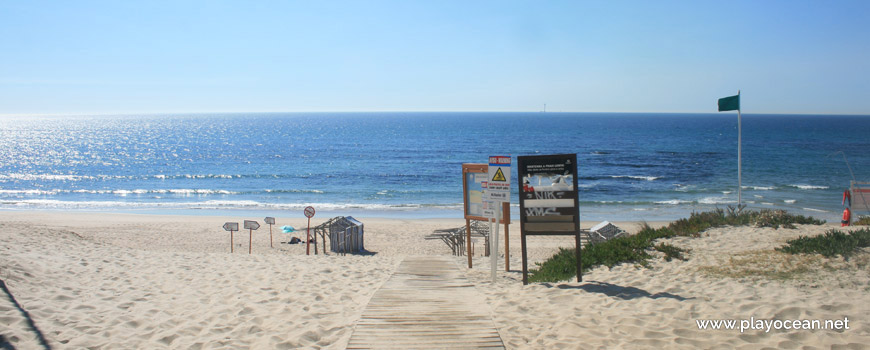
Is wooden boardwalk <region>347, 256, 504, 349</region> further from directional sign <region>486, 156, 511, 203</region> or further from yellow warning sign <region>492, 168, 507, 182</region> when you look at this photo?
yellow warning sign <region>492, 168, 507, 182</region>

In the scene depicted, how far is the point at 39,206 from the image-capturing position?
3167cm

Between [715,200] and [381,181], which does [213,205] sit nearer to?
[381,181]

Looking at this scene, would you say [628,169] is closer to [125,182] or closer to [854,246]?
[854,246]

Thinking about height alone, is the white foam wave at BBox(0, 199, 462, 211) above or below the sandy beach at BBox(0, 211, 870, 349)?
below

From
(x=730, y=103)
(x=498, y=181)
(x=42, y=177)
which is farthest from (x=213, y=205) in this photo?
(x=730, y=103)

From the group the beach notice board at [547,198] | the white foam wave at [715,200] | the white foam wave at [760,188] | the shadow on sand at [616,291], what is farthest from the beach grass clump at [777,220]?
the white foam wave at [760,188]

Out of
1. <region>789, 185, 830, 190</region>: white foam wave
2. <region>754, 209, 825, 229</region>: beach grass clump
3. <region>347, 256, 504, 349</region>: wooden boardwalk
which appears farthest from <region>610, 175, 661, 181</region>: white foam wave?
<region>347, 256, 504, 349</region>: wooden boardwalk

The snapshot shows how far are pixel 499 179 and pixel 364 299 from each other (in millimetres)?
2825

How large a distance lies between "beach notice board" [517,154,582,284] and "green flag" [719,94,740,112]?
788cm

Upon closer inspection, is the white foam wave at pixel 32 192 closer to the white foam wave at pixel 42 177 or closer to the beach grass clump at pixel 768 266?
the white foam wave at pixel 42 177

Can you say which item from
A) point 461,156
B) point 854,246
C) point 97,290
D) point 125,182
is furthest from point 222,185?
point 854,246

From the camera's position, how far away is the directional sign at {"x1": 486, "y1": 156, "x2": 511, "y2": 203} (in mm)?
7820

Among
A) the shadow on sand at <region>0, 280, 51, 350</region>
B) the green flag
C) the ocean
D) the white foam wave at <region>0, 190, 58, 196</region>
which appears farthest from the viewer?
the white foam wave at <region>0, 190, 58, 196</region>

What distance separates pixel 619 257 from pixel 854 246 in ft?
11.2
